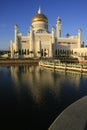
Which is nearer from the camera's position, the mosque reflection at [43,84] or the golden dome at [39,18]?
the mosque reflection at [43,84]

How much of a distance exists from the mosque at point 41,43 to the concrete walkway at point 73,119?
81.5 m

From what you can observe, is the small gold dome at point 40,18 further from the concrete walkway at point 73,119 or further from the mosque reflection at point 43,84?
the concrete walkway at point 73,119

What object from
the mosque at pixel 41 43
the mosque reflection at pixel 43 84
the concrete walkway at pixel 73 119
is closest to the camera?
the concrete walkway at pixel 73 119

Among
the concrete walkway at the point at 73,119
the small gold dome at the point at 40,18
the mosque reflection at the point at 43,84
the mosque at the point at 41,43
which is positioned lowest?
the mosque reflection at the point at 43,84

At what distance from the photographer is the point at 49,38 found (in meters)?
104

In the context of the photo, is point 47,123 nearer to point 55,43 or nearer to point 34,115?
point 34,115

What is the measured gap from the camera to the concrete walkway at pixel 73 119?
1070cm

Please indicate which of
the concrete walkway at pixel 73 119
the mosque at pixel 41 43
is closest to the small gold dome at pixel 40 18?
the mosque at pixel 41 43

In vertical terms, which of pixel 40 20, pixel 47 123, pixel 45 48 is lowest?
pixel 47 123

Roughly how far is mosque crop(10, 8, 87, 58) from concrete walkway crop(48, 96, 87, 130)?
8147cm

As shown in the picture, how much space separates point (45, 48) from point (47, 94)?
248 ft

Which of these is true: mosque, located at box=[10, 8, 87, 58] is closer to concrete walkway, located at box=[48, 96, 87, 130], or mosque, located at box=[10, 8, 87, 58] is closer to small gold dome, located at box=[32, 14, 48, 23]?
small gold dome, located at box=[32, 14, 48, 23]

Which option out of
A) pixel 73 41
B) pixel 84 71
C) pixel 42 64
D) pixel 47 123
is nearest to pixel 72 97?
pixel 47 123

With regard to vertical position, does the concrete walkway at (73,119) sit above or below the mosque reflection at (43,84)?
above
